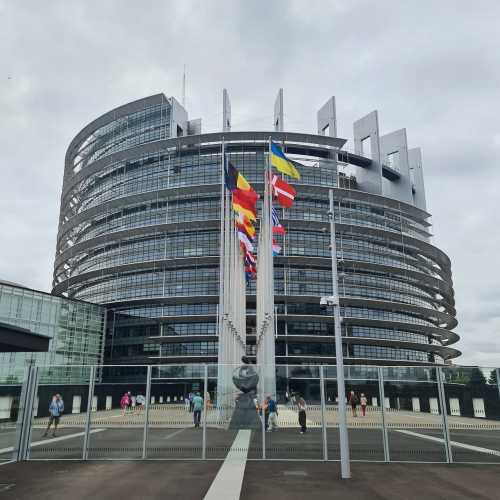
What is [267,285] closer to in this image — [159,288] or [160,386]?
[160,386]

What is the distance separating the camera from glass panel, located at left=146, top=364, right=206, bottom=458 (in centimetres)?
1587

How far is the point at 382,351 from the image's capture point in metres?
66.2

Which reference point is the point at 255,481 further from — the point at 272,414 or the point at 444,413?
the point at 272,414

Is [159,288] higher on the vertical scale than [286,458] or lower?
higher

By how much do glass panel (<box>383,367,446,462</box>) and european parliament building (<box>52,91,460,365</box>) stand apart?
142ft

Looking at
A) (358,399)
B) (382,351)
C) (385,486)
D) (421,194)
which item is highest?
(421,194)

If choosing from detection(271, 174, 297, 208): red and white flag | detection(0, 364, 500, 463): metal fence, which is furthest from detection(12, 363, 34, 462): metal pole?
detection(271, 174, 297, 208): red and white flag

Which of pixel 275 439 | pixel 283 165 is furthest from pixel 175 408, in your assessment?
pixel 283 165

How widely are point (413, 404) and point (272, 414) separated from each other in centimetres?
553

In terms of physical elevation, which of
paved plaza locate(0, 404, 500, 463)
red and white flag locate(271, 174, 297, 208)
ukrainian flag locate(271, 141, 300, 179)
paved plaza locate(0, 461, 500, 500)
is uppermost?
ukrainian flag locate(271, 141, 300, 179)

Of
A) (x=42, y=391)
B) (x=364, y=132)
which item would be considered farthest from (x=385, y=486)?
(x=364, y=132)

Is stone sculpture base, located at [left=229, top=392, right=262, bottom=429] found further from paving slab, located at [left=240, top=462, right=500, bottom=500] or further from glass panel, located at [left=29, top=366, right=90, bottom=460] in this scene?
paving slab, located at [left=240, top=462, right=500, bottom=500]

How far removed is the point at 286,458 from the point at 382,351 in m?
55.7

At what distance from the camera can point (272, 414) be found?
18.4 metres
